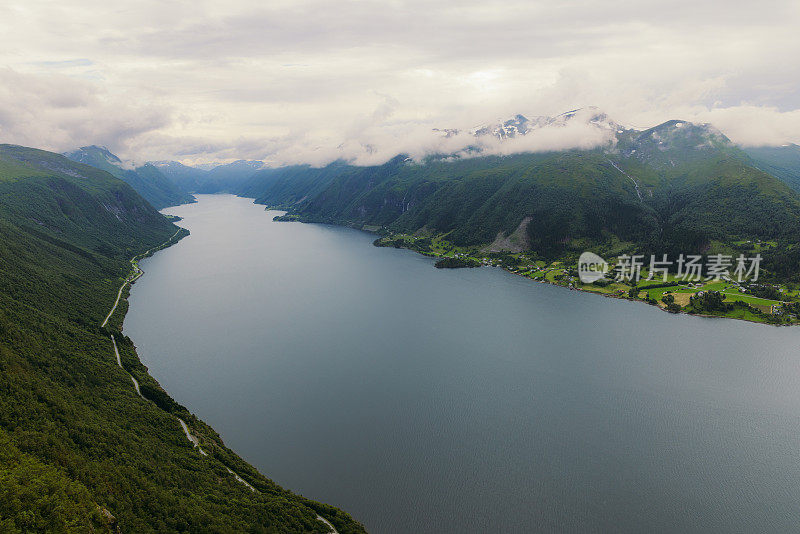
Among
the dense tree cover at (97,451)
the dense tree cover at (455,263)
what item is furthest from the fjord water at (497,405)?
the dense tree cover at (455,263)

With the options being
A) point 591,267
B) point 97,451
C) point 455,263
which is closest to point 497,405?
point 97,451

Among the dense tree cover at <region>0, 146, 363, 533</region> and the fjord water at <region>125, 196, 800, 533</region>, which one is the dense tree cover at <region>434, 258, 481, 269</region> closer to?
the fjord water at <region>125, 196, 800, 533</region>

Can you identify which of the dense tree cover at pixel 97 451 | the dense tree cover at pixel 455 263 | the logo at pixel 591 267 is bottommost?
the dense tree cover at pixel 97 451

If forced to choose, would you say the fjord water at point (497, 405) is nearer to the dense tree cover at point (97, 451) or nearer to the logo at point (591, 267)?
the dense tree cover at point (97, 451)

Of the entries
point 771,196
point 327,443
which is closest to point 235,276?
point 327,443

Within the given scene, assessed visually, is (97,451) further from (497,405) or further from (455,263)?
(455,263)
